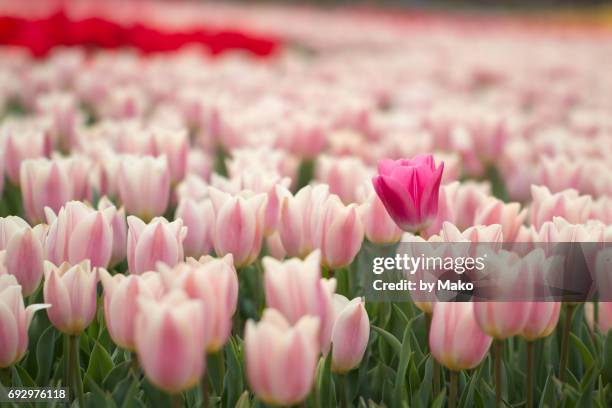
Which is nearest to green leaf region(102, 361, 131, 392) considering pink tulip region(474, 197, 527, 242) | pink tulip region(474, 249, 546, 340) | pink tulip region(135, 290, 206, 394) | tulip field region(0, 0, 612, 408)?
tulip field region(0, 0, 612, 408)

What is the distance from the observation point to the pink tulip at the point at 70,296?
1.62 meters

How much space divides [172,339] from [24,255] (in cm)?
70

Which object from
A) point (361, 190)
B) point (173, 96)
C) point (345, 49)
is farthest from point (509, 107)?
point (345, 49)

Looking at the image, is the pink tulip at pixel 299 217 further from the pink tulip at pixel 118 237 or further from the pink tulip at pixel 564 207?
the pink tulip at pixel 564 207

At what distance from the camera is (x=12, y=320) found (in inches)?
60.2

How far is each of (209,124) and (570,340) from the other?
2.53 metres

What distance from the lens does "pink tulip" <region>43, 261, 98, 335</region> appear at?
5.30ft

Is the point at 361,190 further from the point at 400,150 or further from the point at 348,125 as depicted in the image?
the point at 348,125

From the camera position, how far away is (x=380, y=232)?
2.13 metres

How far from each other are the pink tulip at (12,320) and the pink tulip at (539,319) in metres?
1.03

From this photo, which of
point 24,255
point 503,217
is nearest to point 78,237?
point 24,255

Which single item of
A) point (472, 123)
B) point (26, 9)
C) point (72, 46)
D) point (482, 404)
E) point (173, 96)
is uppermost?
point (26, 9)

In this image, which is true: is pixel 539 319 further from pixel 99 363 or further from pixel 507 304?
pixel 99 363

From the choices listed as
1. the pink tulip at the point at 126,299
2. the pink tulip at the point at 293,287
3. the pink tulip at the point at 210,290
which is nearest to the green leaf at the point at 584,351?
the pink tulip at the point at 293,287
